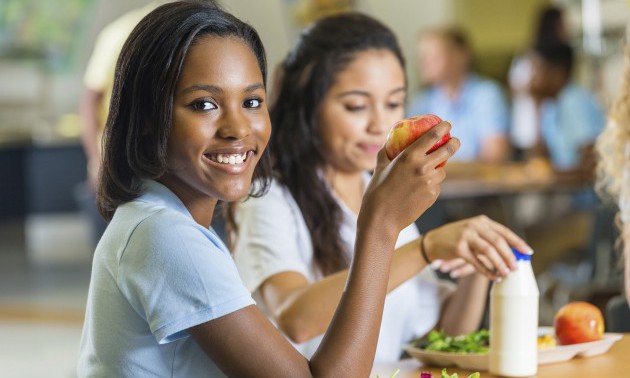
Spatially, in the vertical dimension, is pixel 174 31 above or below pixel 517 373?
above

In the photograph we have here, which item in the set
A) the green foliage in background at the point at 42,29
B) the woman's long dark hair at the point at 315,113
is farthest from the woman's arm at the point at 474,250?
the green foliage in background at the point at 42,29

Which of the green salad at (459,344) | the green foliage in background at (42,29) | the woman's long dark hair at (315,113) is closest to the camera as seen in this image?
the green salad at (459,344)

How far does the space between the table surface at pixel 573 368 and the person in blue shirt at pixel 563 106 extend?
375cm

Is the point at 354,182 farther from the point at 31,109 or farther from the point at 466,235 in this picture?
the point at 31,109

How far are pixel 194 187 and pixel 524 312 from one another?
0.52 m

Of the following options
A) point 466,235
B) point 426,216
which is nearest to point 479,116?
point 426,216

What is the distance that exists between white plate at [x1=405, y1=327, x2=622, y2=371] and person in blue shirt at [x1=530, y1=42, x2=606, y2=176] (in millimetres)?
3750

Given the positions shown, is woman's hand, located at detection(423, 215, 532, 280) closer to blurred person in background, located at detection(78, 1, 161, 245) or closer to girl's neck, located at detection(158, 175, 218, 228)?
girl's neck, located at detection(158, 175, 218, 228)

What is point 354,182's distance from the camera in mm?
2150

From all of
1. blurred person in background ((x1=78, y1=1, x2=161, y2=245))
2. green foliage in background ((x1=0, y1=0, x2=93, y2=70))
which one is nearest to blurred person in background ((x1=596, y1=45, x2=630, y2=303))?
blurred person in background ((x1=78, y1=1, x2=161, y2=245))

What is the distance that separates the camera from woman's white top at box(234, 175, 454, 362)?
6.35 feet

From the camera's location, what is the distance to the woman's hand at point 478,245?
5.11ft

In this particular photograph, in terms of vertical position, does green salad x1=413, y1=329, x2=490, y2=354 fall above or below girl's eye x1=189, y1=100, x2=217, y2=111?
below

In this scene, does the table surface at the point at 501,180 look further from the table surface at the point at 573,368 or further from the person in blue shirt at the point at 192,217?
the person in blue shirt at the point at 192,217
